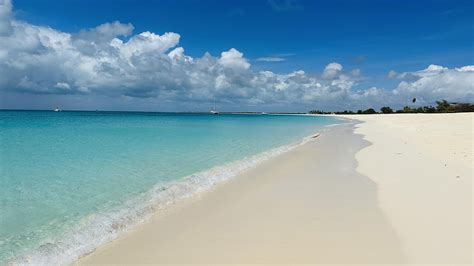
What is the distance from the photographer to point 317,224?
217 inches

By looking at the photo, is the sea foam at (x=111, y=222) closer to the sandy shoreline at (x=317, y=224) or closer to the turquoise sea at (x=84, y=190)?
the turquoise sea at (x=84, y=190)

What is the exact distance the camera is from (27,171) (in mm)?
10102

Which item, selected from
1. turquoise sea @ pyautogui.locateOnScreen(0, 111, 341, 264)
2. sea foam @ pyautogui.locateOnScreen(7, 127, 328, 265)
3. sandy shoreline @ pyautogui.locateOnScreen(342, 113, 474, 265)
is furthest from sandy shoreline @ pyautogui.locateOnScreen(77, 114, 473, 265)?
turquoise sea @ pyautogui.locateOnScreen(0, 111, 341, 264)

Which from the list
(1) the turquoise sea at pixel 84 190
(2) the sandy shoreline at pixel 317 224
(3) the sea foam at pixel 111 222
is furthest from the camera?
(1) the turquoise sea at pixel 84 190

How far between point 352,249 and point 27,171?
10.3m

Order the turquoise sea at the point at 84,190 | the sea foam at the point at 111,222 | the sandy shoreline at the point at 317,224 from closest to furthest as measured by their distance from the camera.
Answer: the sandy shoreline at the point at 317,224 < the sea foam at the point at 111,222 < the turquoise sea at the point at 84,190

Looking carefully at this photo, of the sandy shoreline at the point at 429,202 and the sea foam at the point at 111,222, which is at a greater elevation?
the sandy shoreline at the point at 429,202

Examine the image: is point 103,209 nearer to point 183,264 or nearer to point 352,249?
point 183,264

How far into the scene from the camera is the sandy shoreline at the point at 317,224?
4.37 metres

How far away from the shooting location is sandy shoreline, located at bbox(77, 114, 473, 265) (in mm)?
4371

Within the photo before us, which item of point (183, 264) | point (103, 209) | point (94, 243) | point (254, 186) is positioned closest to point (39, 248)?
point (94, 243)

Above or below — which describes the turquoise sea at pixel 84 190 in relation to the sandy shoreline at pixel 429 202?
below

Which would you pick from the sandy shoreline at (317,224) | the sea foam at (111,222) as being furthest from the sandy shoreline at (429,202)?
the sea foam at (111,222)

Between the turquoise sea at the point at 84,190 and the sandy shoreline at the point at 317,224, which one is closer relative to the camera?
the sandy shoreline at the point at 317,224
